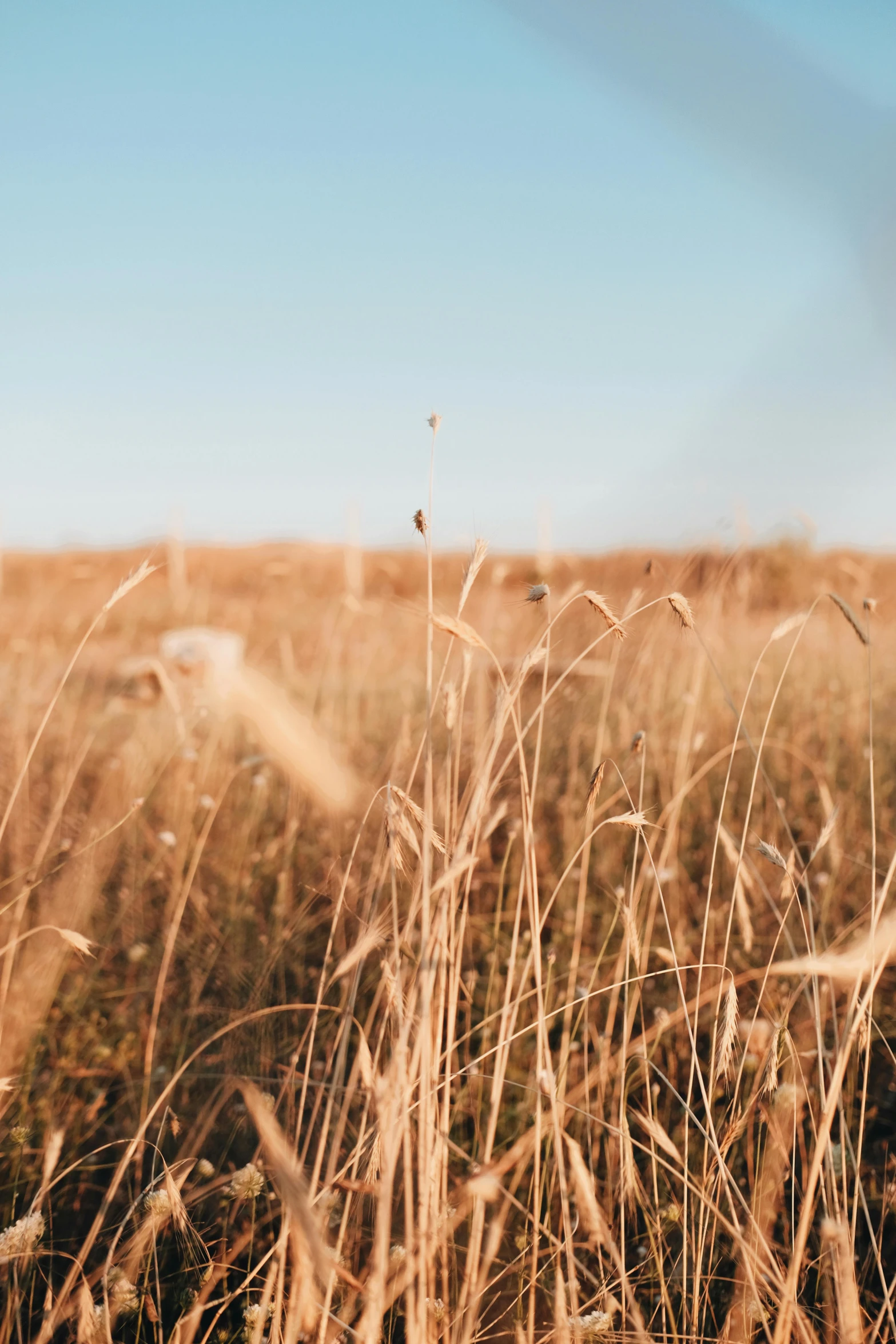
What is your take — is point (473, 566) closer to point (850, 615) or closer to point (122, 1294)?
point (850, 615)

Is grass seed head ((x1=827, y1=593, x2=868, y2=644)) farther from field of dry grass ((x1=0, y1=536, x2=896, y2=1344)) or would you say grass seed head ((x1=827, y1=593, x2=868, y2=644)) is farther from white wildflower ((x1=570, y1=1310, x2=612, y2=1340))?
white wildflower ((x1=570, y1=1310, x2=612, y2=1340))

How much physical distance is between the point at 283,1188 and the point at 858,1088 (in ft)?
4.90

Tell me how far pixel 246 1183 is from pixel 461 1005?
0.66 meters

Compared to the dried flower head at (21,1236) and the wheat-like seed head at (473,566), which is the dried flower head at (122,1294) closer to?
the dried flower head at (21,1236)

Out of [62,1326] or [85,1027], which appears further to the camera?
[85,1027]

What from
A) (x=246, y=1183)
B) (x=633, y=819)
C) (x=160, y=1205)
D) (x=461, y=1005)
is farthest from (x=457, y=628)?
(x=461, y=1005)

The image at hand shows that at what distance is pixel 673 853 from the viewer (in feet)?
7.31

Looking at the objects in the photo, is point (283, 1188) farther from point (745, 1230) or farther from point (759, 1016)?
point (759, 1016)

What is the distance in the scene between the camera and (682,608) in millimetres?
936

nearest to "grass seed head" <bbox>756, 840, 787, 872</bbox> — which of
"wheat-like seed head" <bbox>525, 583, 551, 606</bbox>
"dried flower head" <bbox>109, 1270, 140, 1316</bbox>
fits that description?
"wheat-like seed head" <bbox>525, 583, 551, 606</bbox>

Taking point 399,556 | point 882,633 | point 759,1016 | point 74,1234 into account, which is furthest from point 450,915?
point 399,556

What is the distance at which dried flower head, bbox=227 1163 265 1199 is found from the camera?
1.16 m

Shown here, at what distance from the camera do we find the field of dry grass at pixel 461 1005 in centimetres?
88

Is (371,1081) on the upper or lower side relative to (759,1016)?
upper
